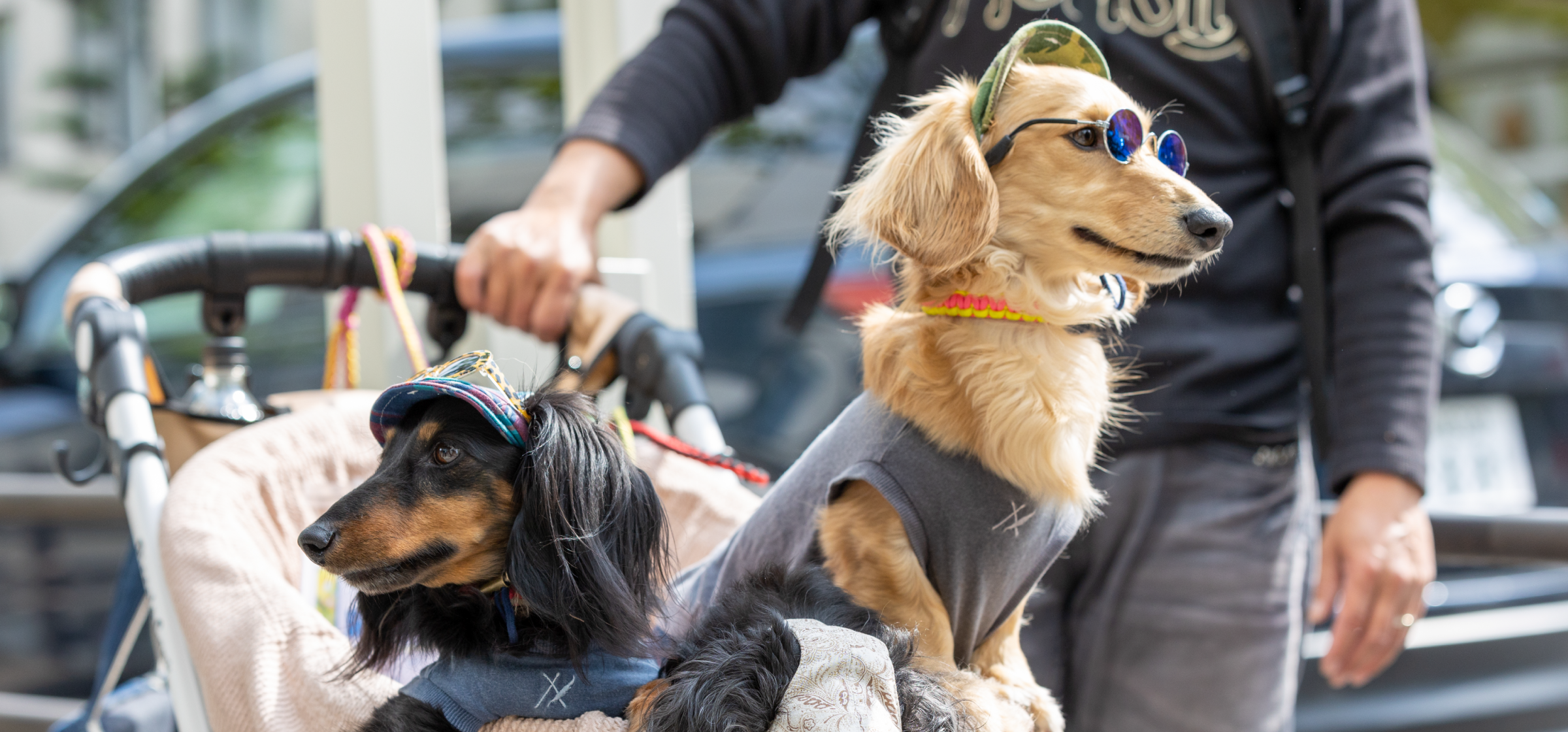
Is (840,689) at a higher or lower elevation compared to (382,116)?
lower

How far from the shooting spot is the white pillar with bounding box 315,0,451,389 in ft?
5.03

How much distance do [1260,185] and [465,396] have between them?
70 centimetres

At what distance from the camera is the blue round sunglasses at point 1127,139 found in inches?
21.1

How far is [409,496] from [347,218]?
117 centimetres

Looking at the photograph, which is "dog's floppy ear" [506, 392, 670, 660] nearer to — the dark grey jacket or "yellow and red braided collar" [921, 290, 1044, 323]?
"yellow and red braided collar" [921, 290, 1044, 323]

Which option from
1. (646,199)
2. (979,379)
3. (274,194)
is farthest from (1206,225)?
(274,194)

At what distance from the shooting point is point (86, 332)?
1.11 meters

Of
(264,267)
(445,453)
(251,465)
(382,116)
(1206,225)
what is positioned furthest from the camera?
(382,116)

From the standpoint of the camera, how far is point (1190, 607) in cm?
109

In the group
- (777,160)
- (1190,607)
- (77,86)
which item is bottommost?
(1190,607)

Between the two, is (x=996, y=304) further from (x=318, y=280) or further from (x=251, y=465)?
(x=318, y=280)

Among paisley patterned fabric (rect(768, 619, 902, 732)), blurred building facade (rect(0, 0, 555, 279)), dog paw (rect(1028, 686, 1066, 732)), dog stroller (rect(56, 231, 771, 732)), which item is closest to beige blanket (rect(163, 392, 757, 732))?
dog stroller (rect(56, 231, 771, 732))

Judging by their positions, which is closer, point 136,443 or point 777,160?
point 136,443

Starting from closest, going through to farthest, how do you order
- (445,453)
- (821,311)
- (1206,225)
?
(1206,225) < (445,453) < (821,311)
